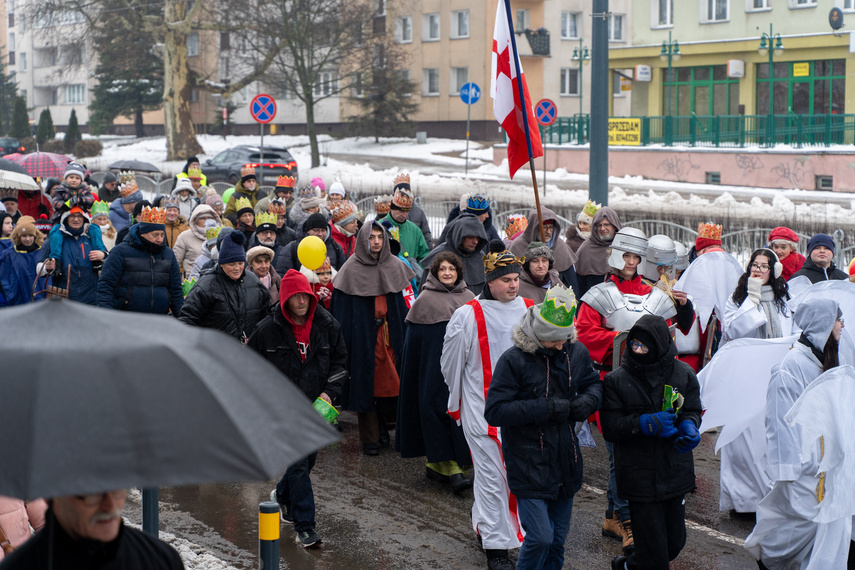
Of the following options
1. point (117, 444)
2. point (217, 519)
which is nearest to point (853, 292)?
point (217, 519)

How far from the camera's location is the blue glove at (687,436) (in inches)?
204

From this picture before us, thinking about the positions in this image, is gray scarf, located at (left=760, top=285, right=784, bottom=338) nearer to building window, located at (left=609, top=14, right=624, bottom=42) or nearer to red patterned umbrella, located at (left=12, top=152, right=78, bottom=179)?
red patterned umbrella, located at (left=12, top=152, right=78, bottom=179)

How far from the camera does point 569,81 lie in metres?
52.0

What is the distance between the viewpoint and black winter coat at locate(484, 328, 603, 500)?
5.21 metres

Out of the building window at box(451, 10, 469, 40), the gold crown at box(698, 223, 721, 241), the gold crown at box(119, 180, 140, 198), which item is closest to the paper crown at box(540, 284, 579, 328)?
the gold crown at box(698, 223, 721, 241)

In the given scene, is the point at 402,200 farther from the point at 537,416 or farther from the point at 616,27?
the point at 616,27

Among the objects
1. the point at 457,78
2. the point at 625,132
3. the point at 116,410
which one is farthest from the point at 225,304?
the point at 457,78

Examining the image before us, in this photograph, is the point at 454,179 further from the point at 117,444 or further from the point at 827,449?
the point at 117,444

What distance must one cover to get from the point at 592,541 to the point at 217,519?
2.47 m

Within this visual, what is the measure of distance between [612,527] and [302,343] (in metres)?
2.24

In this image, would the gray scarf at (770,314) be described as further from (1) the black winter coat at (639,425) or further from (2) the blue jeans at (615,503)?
(1) the black winter coat at (639,425)

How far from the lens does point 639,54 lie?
42.9 m

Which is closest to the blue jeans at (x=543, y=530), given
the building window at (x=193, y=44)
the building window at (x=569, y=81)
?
the building window at (x=569, y=81)

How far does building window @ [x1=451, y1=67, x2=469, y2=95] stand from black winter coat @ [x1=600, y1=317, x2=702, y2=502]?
46851 millimetres
